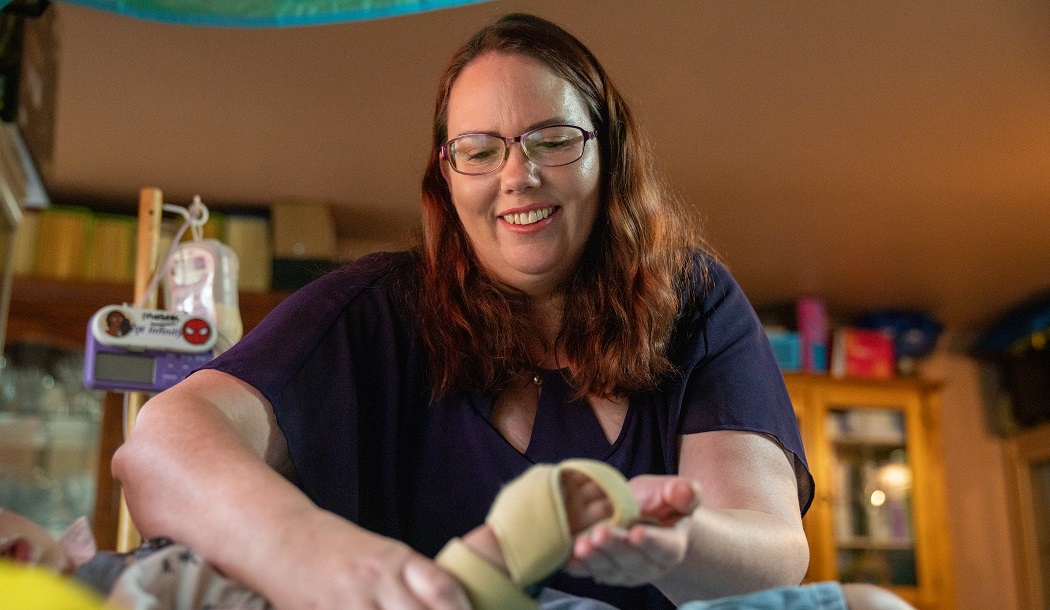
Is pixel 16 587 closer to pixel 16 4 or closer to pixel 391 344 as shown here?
pixel 391 344

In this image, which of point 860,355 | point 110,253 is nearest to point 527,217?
point 110,253

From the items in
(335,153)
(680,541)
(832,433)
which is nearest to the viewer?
(680,541)

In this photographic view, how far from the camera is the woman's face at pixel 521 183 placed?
4.09 feet

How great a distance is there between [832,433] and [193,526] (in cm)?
456

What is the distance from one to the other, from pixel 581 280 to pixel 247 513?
0.62 metres

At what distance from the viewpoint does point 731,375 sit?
4.08 feet

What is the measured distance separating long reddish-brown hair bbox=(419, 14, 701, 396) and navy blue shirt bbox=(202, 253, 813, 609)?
3 centimetres

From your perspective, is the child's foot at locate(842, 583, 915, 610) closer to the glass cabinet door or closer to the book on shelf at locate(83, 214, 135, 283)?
the book on shelf at locate(83, 214, 135, 283)

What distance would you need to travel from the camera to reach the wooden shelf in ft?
12.9

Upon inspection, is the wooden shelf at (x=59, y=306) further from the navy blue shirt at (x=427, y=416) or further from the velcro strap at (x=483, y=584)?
→ the velcro strap at (x=483, y=584)

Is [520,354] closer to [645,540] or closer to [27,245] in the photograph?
[645,540]

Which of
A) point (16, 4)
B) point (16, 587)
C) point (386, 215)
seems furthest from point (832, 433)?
point (16, 587)

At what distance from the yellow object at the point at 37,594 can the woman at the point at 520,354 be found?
42 cm

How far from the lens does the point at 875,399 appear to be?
5.11m
